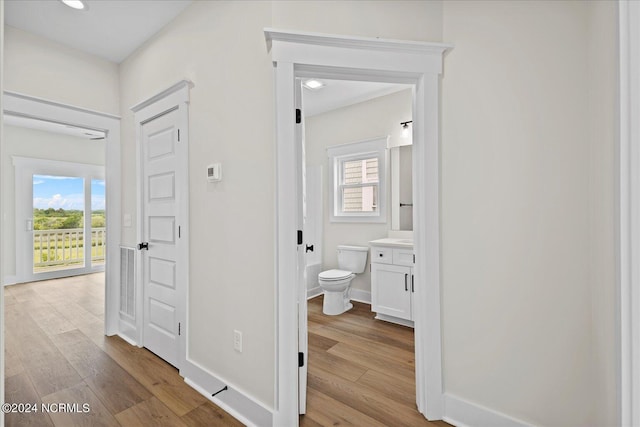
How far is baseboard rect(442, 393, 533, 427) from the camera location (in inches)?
59.4

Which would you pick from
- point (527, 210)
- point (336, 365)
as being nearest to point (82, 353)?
point (336, 365)

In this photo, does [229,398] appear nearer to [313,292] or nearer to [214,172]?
[214,172]

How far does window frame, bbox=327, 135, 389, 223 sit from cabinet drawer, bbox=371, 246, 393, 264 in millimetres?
567

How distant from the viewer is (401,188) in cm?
347

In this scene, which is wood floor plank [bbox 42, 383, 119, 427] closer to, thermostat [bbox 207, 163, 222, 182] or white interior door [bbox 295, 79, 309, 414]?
white interior door [bbox 295, 79, 309, 414]

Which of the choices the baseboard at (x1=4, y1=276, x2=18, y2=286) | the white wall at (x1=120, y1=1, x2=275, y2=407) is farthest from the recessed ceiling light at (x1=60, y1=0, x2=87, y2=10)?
the baseboard at (x1=4, y1=276, x2=18, y2=286)

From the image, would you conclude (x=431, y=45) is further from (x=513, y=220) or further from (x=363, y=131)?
(x=363, y=131)

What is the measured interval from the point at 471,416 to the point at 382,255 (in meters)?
1.67

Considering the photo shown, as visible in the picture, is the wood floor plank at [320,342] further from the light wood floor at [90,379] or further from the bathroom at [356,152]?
the bathroom at [356,152]

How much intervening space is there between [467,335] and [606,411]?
584 mm

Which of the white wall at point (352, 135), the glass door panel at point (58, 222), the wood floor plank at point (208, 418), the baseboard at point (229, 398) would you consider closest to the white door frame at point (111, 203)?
the baseboard at point (229, 398)

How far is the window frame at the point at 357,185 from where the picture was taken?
3.59m

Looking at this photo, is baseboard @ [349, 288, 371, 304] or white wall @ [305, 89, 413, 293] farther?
baseboard @ [349, 288, 371, 304]

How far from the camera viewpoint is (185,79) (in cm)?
206
